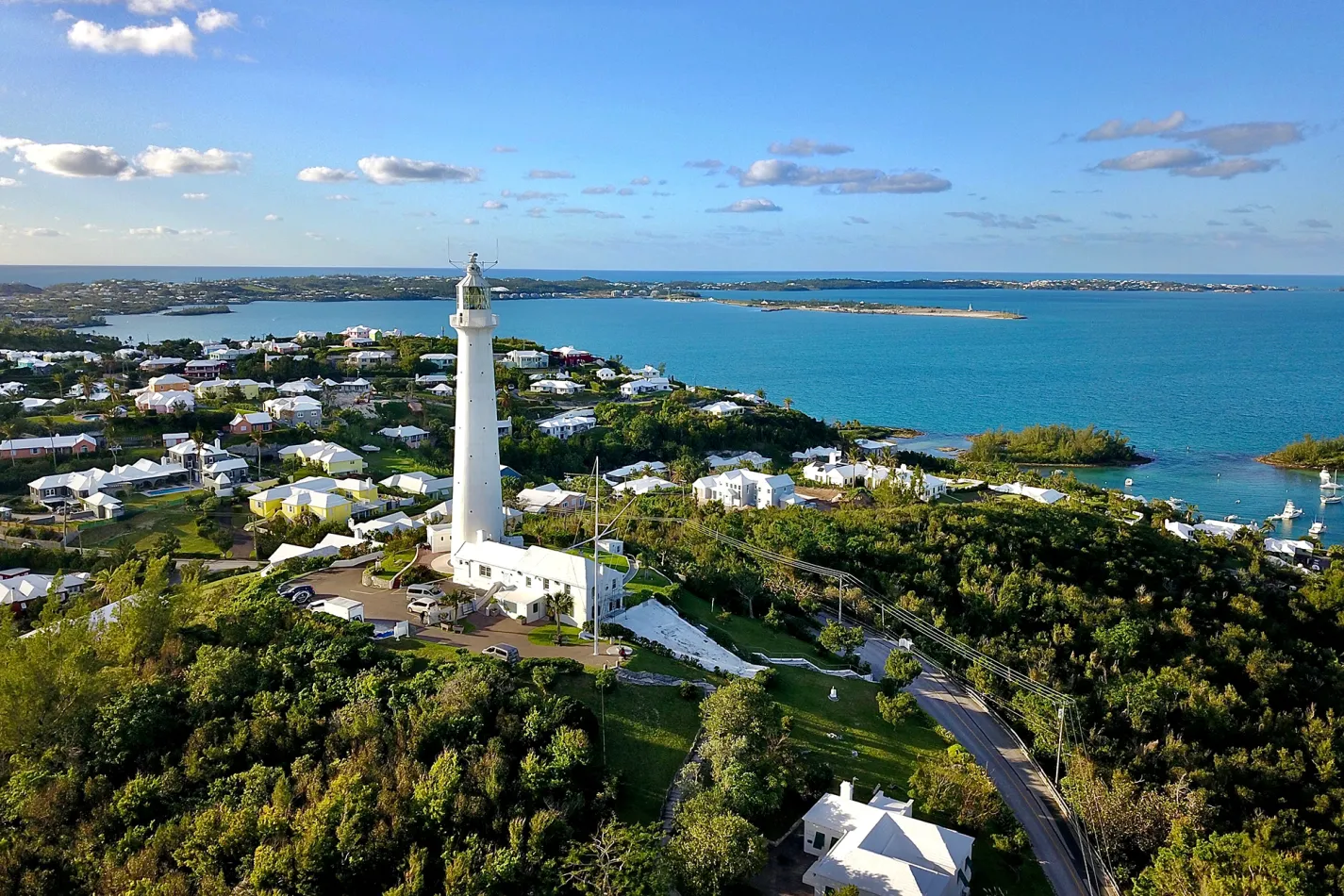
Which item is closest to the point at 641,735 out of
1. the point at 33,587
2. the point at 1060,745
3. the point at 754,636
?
the point at 754,636

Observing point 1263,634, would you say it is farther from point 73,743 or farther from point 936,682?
point 73,743

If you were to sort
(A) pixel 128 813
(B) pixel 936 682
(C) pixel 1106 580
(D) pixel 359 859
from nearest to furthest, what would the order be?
(D) pixel 359 859
(A) pixel 128 813
(B) pixel 936 682
(C) pixel 1106 580

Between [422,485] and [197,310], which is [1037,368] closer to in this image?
[422,485]

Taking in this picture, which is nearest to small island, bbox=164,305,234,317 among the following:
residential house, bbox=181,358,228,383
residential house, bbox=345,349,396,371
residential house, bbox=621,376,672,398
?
residential house, bbox=181,358,228,383

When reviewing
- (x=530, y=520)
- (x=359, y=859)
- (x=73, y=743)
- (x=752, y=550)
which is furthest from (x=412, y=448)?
(x=359, y=859)

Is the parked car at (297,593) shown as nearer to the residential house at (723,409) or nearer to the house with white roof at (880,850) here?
the house with white roof at (880,850)

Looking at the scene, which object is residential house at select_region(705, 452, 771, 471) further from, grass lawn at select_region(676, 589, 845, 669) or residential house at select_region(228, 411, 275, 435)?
residential house at select_region(228, 411, 275, 435)
